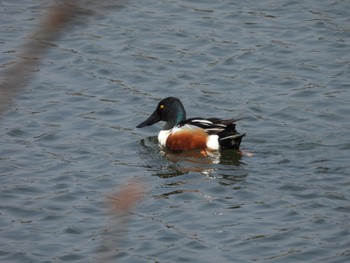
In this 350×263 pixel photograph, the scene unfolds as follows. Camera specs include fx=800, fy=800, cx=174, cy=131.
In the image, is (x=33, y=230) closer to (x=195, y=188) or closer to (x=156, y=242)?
(x=156, y=242)

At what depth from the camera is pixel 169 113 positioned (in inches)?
380

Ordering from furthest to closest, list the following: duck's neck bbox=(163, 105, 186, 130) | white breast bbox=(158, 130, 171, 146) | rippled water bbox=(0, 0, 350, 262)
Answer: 1. duck's neck bbox=(163, 105, 186, 130)
2. white breast bbox=(158, 130, 171, 146)
3. rippled water bbox=(0, 0, 350, 262)

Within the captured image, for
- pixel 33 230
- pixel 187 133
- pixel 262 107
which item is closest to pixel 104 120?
pixel 187 133

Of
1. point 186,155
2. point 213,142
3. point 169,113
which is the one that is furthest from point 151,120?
point 213,142

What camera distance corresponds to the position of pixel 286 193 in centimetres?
737

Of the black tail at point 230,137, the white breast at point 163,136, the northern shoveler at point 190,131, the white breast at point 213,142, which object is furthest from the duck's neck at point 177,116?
the black tail at point 230,137

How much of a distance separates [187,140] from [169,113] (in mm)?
599

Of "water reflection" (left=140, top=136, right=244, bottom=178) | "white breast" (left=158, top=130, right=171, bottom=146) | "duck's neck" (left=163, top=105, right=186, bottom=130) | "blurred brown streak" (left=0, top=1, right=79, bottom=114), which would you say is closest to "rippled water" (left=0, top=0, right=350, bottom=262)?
"water reflection" (left=140, top=136, right=244, bottom=178)

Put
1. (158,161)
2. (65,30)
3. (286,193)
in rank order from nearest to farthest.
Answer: (65,30) → (286,193) → (158,161)

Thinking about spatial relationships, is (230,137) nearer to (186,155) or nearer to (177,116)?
(186,155)

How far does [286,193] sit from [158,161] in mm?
1997

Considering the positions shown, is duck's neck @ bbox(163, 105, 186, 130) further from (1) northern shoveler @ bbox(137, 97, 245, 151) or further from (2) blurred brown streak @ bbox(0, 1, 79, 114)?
(2) blurred brown streak @ bbox(0, 1, 79, 114)

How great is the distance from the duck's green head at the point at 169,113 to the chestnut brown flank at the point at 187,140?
436 mm

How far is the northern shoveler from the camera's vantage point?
8.94 meters
